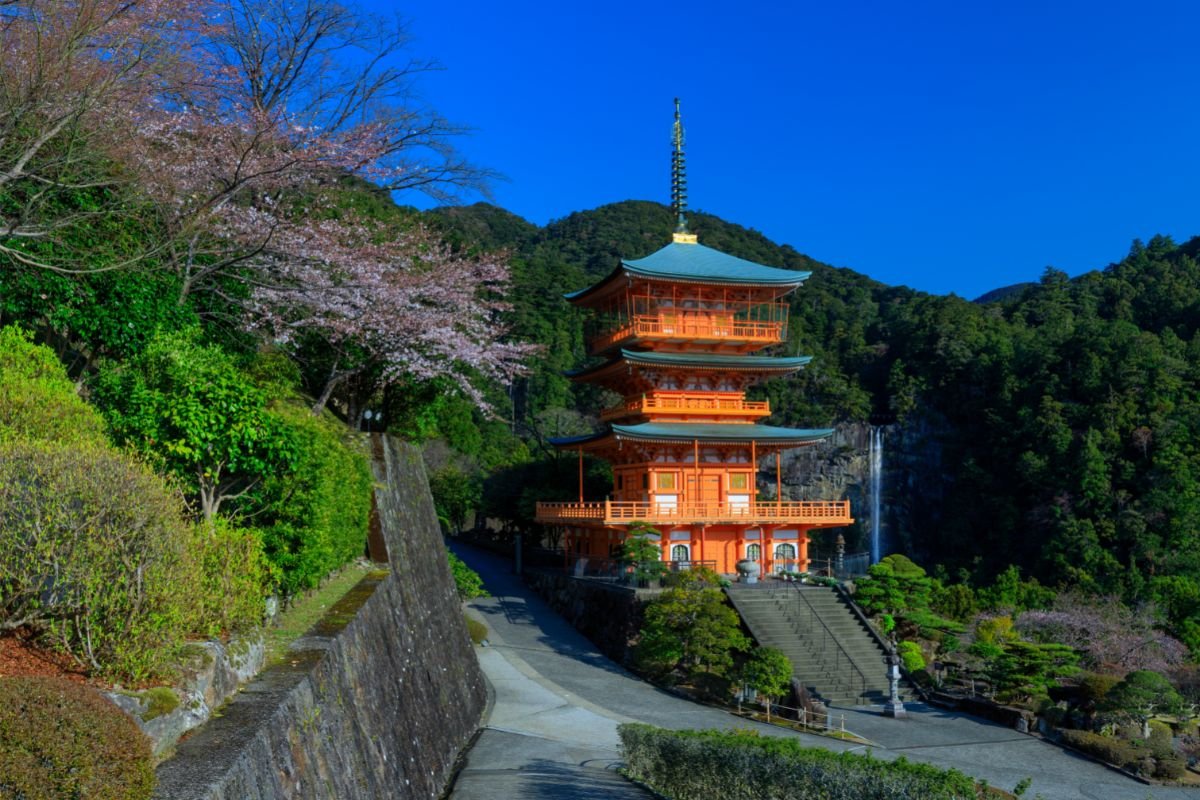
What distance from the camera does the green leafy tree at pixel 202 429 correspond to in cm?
877

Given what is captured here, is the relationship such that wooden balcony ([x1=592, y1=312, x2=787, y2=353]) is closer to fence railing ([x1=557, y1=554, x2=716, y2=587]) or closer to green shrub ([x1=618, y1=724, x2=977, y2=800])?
fence railing ([x1=557, y1=554, x2=716, y2=587])

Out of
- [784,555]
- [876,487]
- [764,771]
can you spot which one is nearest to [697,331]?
[784,555]

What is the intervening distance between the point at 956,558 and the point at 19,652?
50.1 meters

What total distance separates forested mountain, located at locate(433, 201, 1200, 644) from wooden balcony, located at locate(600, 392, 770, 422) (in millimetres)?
8071

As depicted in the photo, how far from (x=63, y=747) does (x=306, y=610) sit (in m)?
5.84

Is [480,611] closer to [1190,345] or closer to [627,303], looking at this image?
[627,303]

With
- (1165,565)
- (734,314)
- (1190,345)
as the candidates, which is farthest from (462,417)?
(1190,345)

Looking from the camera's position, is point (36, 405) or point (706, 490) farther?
point (706, 490)

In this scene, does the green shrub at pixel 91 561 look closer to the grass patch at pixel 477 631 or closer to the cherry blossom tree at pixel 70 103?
the cherry blossom tree at pixel 70 103

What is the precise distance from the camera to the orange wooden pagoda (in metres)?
28.9

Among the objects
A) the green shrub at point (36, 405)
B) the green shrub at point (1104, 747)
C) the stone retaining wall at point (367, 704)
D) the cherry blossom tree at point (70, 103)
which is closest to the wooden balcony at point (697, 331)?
the stone retaining wall at point (367, 704)

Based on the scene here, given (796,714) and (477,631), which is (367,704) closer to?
(796,714)

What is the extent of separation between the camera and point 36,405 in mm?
8219

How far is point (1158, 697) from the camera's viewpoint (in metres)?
17.8
